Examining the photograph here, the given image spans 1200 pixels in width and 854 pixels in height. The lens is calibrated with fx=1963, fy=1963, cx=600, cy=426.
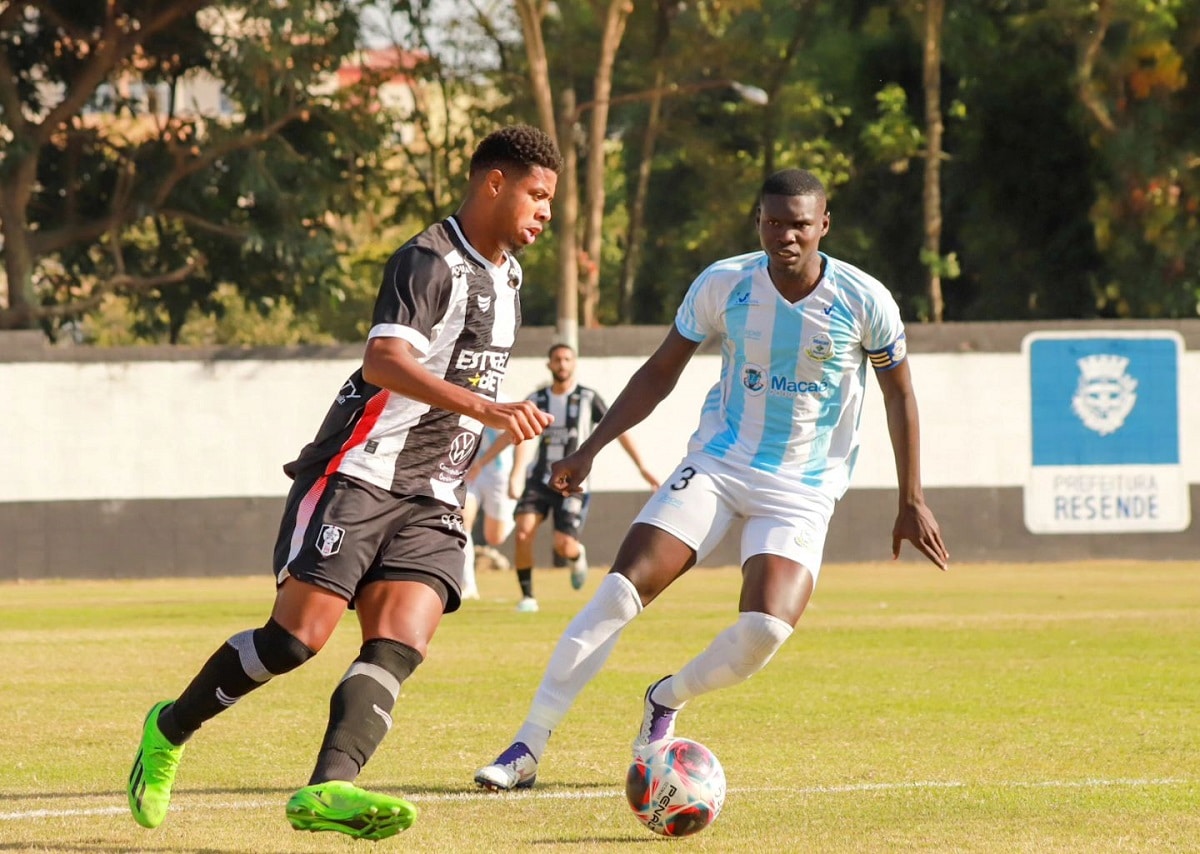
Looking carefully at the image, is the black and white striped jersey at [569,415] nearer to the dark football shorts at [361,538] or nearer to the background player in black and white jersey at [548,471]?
the background player in black and white jersey at [548,471]

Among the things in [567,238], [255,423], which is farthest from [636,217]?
[255,423]

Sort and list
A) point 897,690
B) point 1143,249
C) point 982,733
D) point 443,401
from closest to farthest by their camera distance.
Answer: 1. point 443,401
2. point 982,733
3. point 897,690
4. point 1143,249

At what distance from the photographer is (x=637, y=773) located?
6395mm

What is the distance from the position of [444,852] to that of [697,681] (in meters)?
1.63

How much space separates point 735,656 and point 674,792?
3.19ft

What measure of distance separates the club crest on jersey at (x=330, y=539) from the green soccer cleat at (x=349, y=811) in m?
0.78

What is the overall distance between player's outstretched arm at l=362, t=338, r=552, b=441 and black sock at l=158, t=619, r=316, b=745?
86 cm

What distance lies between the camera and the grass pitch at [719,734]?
20.7 feet

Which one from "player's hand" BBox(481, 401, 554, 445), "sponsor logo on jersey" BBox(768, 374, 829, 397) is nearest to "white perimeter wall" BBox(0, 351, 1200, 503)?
"sponsor logo on jersey" BBox(768, 374, 829, 397)

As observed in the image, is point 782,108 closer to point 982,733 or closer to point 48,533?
point 48,533

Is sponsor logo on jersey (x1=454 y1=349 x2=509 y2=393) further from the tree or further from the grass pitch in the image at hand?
the tree

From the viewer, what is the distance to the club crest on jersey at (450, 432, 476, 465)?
6.29m

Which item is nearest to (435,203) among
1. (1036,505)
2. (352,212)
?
(352,212)

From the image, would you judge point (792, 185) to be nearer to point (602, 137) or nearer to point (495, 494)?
point (495, 494)
